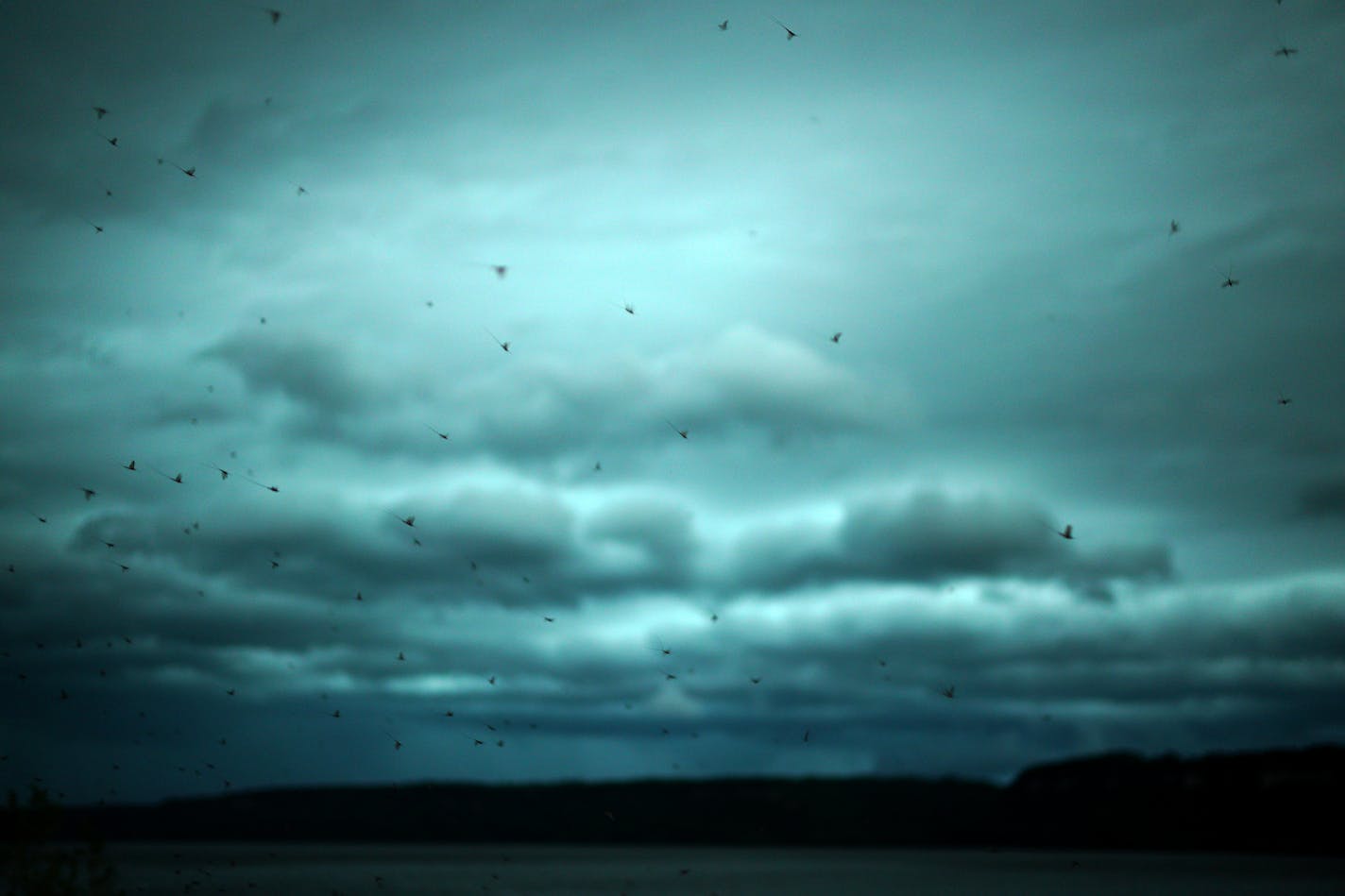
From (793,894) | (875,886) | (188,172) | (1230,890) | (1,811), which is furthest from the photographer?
(875,886)

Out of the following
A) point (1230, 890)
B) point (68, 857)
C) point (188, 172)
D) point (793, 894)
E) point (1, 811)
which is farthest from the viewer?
point (1230, 890)

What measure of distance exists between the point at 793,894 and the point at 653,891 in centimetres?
2230

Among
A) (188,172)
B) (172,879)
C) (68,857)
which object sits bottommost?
(172,879)

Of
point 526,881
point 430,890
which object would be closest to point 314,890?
point 430,890

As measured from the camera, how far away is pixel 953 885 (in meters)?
180

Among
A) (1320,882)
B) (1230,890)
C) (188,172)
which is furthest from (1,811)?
(1320,882)

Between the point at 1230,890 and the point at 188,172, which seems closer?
the point at 188,172

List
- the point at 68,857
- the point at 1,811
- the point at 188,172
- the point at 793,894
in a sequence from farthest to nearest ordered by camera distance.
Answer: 1. the point at 793,894
2. the point at 188,172
3. the point at 1,811
4. the point at 68,857

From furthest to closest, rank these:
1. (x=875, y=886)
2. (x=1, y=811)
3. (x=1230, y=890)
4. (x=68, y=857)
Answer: (x=875, y=886) < (x=1230, y=890) < (x=1, y=811) < (x=68, y=857)

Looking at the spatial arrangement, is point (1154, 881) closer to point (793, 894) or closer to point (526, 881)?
point (793, 894)

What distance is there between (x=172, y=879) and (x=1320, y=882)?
199 m

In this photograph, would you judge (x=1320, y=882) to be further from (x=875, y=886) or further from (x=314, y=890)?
(x=314, y=890)

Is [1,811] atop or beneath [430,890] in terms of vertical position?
atop

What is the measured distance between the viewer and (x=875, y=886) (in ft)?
579
